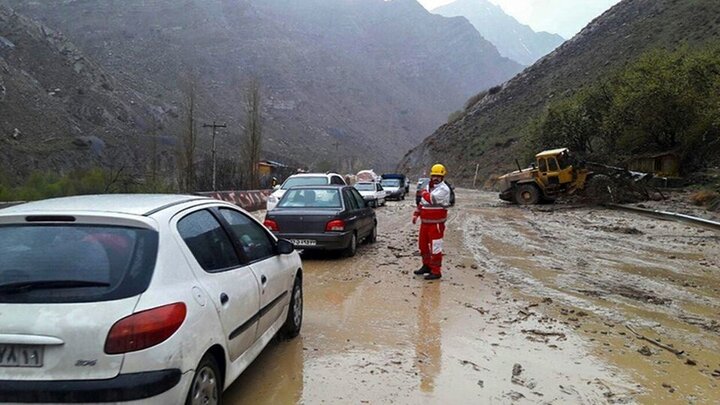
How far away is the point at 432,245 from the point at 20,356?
6.40 metres

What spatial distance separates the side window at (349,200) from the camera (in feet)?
34.7

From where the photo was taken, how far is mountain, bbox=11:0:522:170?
91.9 meters

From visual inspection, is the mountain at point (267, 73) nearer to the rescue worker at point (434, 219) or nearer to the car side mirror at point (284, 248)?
the rescue worker at point (434, 219)

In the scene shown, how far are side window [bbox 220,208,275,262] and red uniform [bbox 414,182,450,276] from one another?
3855 millimetres

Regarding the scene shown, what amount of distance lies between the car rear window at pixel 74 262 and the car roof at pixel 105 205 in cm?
16

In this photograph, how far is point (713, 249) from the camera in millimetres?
11969

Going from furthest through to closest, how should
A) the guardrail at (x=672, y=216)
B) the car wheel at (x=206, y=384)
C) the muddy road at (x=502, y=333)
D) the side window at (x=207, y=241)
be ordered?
the guardrail at (x=672, y=216)
the muddy road at (x=502, y=333)
the side window at (x=207, y=241)
the car wheel at (x=206, y=384)

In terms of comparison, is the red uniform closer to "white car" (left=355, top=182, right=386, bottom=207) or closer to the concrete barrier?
the concrete barrier

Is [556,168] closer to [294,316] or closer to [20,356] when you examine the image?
[294,316]

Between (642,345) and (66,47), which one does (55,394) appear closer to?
(642,345)

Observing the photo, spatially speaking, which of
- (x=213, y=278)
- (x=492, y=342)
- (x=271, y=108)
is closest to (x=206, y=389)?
(x=213, y=278)

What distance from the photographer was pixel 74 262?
286 centimetres

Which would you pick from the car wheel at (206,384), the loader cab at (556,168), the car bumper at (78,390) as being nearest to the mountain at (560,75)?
the loader cab at (556,168)

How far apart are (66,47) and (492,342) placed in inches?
2769
